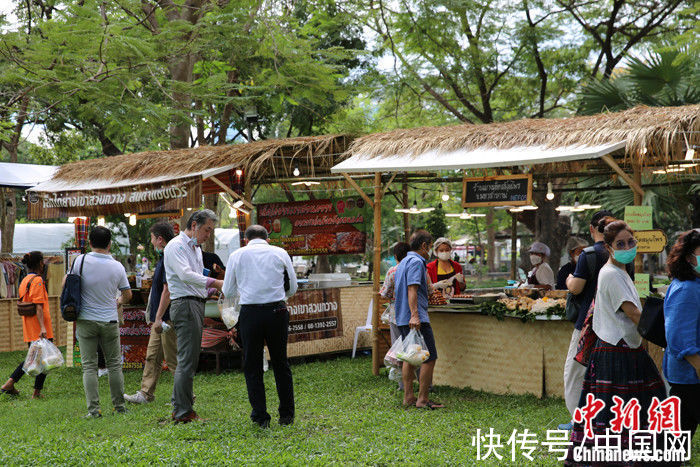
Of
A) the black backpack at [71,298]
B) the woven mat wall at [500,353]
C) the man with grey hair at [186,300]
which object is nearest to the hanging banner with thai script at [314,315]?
the woven mat wall at [500,353]

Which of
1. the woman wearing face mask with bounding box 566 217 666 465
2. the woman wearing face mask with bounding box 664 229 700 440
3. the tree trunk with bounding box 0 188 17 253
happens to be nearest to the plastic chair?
the woman wearing face mask with bounding box 566 217 666 465

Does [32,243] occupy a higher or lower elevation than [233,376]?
higher

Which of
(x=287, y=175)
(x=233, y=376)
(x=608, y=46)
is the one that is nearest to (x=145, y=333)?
(x=233, y=376)

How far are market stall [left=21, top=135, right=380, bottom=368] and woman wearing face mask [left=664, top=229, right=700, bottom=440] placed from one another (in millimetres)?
6498

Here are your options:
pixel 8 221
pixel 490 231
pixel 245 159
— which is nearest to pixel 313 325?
pixel 245 159

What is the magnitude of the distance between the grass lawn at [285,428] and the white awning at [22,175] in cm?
537

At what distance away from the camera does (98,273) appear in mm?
7074

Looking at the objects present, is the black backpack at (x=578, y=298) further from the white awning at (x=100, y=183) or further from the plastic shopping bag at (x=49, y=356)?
the white awning at (x=100, y=183)

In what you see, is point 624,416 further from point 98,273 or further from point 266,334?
point 98,273

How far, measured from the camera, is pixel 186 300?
6637 mm

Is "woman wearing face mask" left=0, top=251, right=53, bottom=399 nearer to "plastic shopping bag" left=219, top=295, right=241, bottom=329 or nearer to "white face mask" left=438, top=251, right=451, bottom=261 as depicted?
"plastic shopping bag" left=219, top=295, right=241, bottom=329

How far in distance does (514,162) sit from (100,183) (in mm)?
7489

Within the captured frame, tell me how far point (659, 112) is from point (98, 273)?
617 cm

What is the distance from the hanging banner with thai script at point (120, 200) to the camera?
34.8ft
